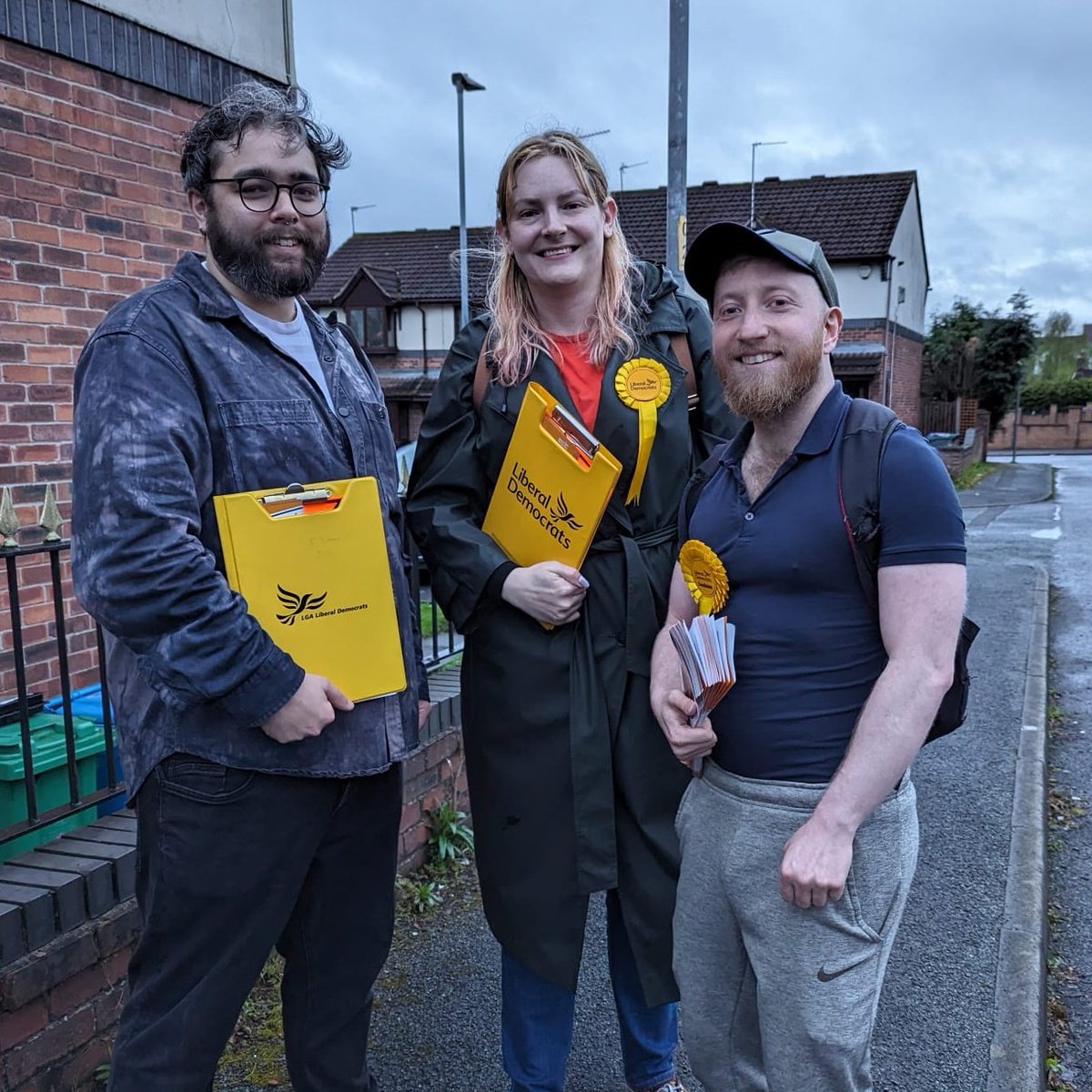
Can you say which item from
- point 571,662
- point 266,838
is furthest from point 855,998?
point 266,838

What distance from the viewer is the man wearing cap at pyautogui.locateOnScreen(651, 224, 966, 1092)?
1553 mm

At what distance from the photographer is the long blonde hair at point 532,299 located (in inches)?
82.9

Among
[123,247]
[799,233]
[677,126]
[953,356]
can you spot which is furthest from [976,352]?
[123,247]

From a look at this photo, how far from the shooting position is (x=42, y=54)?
3.79 metres

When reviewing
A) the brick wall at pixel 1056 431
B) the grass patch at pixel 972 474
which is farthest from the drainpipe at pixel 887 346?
the brick wall at pixel 1056 431

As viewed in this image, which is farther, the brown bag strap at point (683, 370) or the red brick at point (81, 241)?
the red brick at point (81, 241)

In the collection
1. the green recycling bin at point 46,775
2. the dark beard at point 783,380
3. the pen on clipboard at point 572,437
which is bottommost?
the green recycling bin at point 46,775

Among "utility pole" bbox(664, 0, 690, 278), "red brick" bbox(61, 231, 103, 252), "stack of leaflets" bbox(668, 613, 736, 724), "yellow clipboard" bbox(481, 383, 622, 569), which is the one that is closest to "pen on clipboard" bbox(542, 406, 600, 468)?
"yellow clipboard" bbox(481, 383, 622, 569)

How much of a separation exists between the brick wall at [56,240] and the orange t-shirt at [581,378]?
2.73 meters

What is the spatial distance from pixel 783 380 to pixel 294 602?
962mm

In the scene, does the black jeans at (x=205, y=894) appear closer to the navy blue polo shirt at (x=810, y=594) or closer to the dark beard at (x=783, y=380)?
the navy blue polo shirt at (x=810, y=594)

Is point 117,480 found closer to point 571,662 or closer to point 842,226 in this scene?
point 571,662

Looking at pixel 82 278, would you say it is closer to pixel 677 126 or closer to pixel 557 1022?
pixel 557 1022

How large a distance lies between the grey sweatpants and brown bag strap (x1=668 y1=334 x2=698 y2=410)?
85 centimetres
